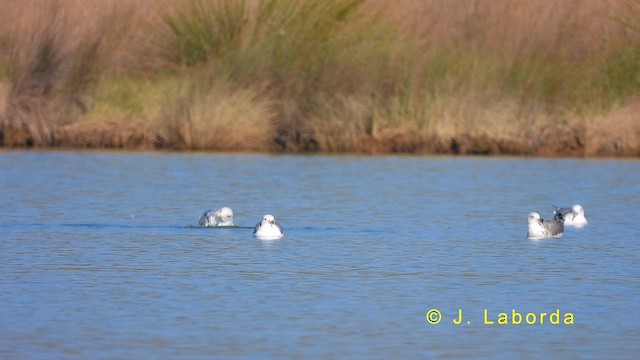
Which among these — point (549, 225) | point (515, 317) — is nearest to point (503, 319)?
point (515, 317)

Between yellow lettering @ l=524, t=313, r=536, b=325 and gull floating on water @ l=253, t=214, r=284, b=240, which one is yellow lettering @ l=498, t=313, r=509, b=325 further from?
gull floating on water @ l=253, t=214, r=284, b=240

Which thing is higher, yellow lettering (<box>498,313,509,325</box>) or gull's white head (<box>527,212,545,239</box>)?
gull's white head (<box>527,212,545,239</box>)

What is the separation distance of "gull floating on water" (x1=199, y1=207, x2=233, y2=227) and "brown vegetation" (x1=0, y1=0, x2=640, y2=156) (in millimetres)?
8150

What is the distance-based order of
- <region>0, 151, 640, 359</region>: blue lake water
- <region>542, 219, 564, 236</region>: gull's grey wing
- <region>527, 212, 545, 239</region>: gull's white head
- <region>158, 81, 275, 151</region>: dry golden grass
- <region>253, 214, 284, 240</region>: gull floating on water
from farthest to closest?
<region>158, 81, 275, 151</region>: dry golden grass → <region>542, 219, 564, 236</region>: gull's grey wing → <region>527, 212, 545, 239</region>: gull's white head → <region>253, 214, 284, 240</region>: gull floating on water → <region>0, 151, 640, 359</region>: blue lake water

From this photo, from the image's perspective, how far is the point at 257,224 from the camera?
13523mm

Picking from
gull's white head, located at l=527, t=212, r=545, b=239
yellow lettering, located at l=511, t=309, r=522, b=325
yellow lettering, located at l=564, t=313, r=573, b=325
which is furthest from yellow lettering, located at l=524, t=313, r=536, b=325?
gull's white head, located at l=527, t=212, r=545, b=239

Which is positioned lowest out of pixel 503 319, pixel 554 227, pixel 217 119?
pixel 503 319

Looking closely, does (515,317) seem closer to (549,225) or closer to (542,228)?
(542,228)

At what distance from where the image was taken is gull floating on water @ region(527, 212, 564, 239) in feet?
44.3

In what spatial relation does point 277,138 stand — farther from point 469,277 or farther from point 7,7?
Answer: point 469,277

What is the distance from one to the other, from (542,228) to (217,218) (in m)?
2.90

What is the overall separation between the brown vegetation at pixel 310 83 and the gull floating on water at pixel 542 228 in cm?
846

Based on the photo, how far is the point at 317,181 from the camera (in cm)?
1905

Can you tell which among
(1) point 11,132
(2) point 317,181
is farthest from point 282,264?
(1) point 11,132
